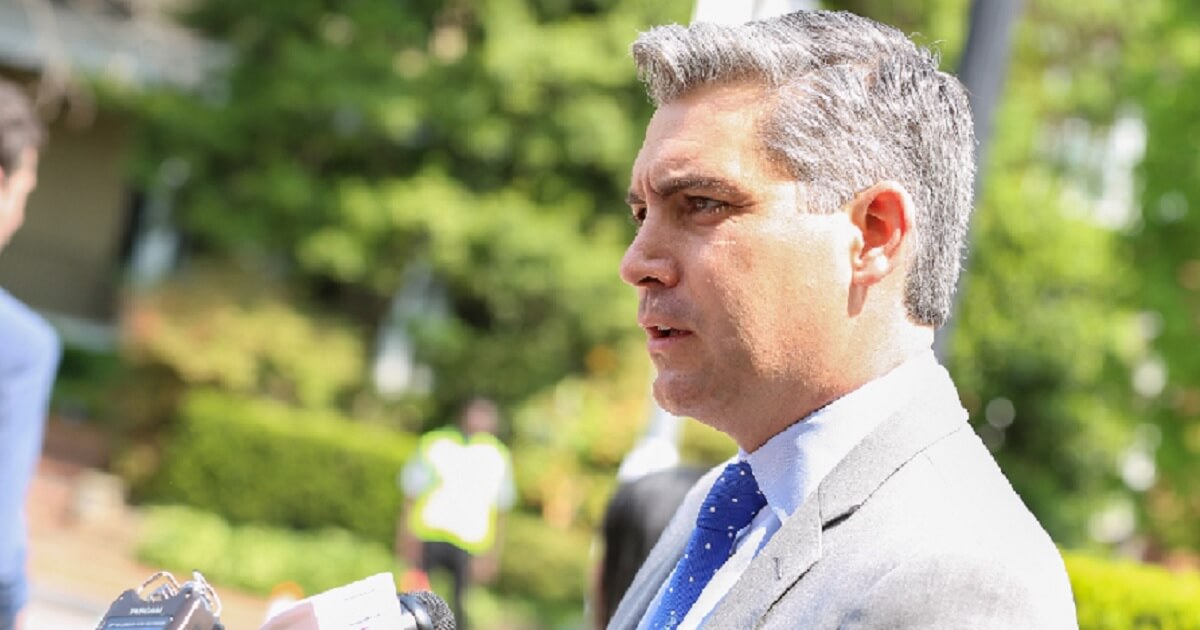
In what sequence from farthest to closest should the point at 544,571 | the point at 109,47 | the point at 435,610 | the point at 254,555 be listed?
the point at 109,47, the point at 544,571, the point at 254,555, the point at 435,610

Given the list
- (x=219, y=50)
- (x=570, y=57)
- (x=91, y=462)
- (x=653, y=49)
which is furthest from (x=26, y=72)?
(x=653, y=49)

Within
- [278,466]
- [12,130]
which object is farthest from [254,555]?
[12,130]

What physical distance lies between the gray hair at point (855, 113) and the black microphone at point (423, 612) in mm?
670

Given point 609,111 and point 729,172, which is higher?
point 729,172

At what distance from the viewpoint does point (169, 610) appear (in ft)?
6.21

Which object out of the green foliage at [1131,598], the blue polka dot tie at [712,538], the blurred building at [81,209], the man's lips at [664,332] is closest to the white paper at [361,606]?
the blue polka dot tie at [712,538]

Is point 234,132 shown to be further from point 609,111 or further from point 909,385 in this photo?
point 909,385

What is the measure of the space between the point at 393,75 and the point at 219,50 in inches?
128

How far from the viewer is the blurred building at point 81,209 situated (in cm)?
2097

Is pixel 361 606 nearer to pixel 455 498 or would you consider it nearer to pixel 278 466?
pixel 455 498

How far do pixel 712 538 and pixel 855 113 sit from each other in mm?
548

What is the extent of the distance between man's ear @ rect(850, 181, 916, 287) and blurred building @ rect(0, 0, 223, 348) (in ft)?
64.9

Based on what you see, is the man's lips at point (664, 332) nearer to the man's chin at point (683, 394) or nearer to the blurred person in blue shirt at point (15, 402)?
the man's chin at point (683, 394)

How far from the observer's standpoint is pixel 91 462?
1886 cm
